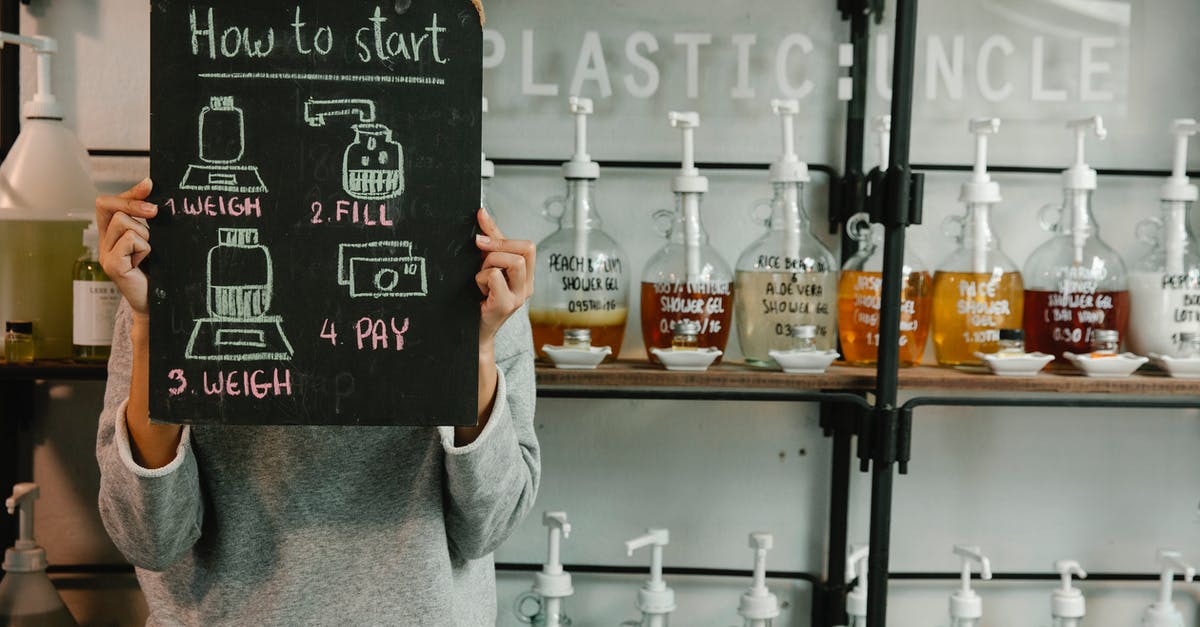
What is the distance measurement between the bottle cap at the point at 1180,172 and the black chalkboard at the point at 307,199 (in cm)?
95

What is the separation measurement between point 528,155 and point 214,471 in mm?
666

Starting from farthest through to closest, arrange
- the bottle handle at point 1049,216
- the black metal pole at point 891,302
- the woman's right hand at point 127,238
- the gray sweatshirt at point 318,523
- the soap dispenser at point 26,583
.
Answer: the bottle handle at point 1049,216
the soap dispenser at point 26,583
the black metal pole at point 891,302
the gray sweatshirt at point 318,523
the woman's right hand at point 127,238

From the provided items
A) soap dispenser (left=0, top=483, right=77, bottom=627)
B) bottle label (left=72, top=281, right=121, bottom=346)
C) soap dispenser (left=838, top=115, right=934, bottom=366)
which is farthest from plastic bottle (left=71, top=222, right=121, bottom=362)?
soap dispenser (left=838, top=115, right=934, bottom=366)

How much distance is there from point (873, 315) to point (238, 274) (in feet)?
2.63

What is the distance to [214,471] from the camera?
3.31 ft

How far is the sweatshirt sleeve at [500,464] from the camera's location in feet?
3.14

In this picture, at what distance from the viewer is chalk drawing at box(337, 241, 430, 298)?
2.96ft

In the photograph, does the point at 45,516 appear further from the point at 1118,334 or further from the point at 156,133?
the point at 1118,334

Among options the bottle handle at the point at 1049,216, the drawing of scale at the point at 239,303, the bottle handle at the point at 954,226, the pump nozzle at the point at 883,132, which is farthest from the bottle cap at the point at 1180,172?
the drawing of scale at the point at 239,303

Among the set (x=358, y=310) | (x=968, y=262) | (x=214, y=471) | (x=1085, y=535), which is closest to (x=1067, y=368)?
(x=968, y=262)

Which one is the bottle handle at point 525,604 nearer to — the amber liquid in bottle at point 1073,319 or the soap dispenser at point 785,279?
the soap dispenser at point 785,279

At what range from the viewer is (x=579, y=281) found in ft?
4.36

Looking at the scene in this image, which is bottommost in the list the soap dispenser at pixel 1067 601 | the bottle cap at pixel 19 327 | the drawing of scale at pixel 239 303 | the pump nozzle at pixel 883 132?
the soap dispenser at pixel 1067 601

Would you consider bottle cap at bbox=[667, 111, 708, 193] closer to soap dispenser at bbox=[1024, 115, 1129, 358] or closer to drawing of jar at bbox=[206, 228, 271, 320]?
soap dispenser at bbox=[1024, 115, 1129, 358]
